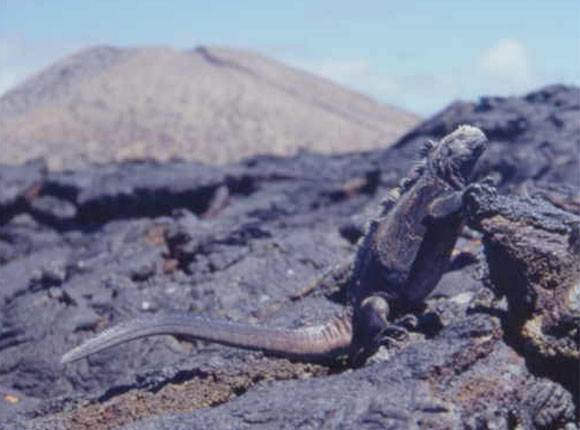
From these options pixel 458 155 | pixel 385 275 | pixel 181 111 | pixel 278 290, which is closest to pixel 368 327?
pixel 385 275

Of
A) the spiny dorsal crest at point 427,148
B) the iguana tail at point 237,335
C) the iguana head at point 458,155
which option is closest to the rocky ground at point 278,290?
the iguana tail at point 237,335

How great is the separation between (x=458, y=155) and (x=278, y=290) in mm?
3652

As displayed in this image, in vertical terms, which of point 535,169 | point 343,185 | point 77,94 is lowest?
point 77,94

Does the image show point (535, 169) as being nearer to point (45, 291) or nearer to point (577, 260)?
point (45, 291)

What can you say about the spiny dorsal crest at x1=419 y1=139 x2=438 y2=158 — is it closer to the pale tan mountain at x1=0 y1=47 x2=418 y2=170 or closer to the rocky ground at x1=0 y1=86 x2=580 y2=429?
the rocky ground at x1=0 y1=86 x2=580 y2=429

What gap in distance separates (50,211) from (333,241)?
806 cm

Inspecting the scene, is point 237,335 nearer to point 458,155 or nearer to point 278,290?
point 458,155

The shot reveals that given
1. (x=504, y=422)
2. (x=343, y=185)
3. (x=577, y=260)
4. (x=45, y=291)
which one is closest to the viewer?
(x=504, y=422)

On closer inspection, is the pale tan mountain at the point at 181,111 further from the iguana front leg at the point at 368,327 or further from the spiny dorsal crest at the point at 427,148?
the iguana front leg at the point at 368,327

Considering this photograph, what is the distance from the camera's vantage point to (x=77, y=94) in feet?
147

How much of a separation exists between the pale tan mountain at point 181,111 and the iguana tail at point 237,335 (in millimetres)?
22549

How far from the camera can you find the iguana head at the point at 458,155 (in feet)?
17.4

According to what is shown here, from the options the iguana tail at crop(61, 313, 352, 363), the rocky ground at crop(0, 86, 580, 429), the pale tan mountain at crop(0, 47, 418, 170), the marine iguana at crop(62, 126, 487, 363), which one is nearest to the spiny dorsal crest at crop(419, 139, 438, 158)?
the marine iguana at crop(62, 126, 487, 363)

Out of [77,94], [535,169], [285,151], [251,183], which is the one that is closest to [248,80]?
[77,94]
